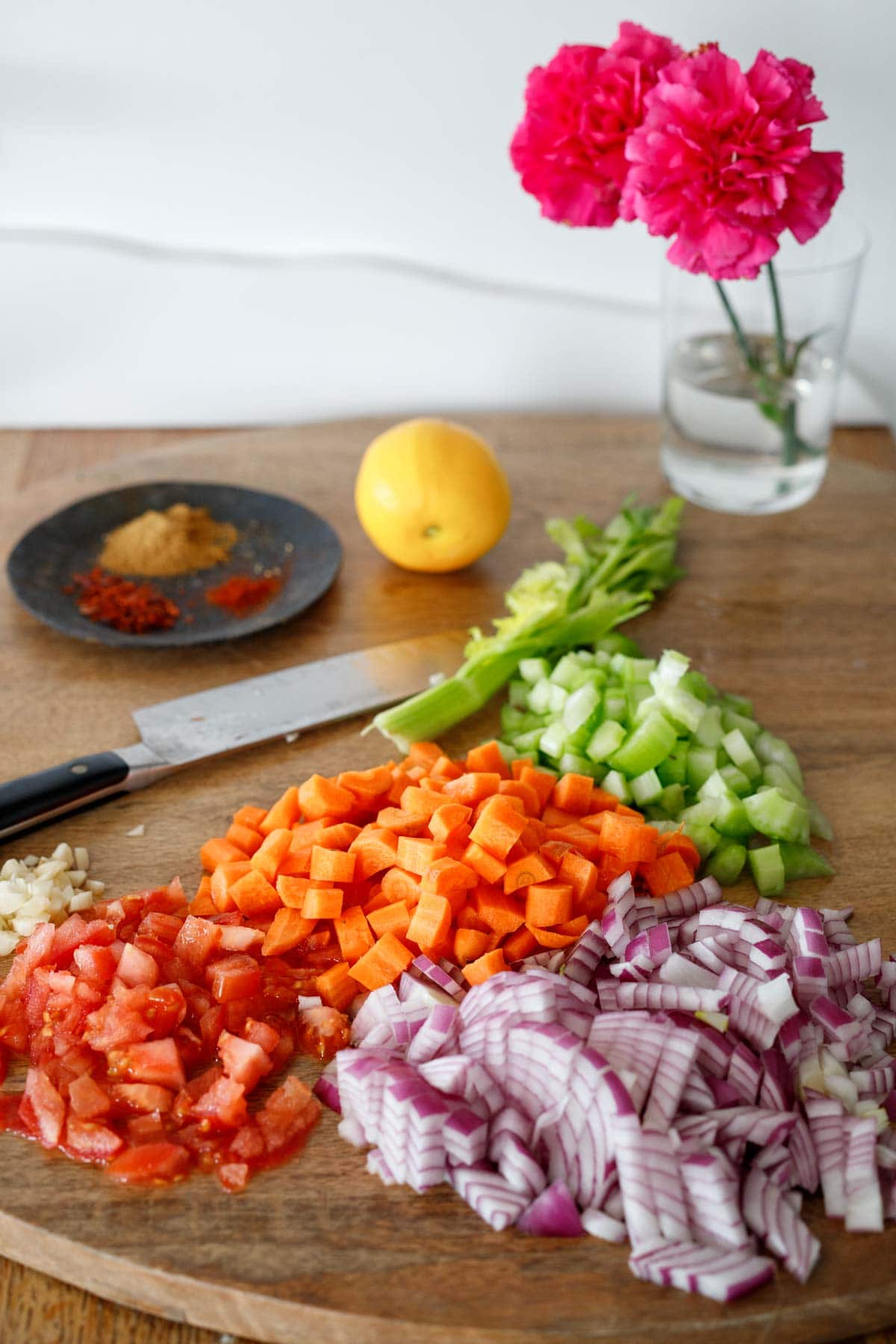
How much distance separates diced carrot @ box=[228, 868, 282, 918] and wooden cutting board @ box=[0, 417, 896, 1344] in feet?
0.38

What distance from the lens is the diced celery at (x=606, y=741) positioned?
64.2 inches

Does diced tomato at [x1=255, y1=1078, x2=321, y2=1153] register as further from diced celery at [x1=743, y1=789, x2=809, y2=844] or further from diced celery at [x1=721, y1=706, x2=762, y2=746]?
diced celery at [x1=721, y1=706, x2=762, y2=746]

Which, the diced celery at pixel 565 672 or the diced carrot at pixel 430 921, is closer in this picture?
the diced carrot at pixel 430 921

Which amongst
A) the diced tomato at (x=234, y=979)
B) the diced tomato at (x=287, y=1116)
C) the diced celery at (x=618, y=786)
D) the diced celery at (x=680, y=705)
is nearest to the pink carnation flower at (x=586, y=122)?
the diced celery at (x=680, y=705)

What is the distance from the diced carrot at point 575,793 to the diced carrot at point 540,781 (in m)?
0.01

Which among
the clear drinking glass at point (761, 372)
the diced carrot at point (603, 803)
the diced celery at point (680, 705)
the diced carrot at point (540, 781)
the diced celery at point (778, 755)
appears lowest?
the diced carrot at point (603, 803)

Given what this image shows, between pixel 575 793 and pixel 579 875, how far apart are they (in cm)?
16

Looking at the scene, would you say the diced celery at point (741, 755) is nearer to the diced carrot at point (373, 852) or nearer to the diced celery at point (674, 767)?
the diced celery at point (674, 767)

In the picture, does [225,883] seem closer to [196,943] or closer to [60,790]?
[196,943]

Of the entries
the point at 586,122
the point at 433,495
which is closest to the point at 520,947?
the point at 433,495

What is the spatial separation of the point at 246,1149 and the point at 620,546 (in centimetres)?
115

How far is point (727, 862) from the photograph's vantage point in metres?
1.54

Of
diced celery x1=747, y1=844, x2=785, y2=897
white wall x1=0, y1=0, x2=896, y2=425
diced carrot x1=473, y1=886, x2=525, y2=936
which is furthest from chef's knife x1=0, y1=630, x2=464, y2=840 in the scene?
white wall x1=0, y1=0, x2=896, y2=425

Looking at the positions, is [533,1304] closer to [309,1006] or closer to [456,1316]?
[456,1316]
